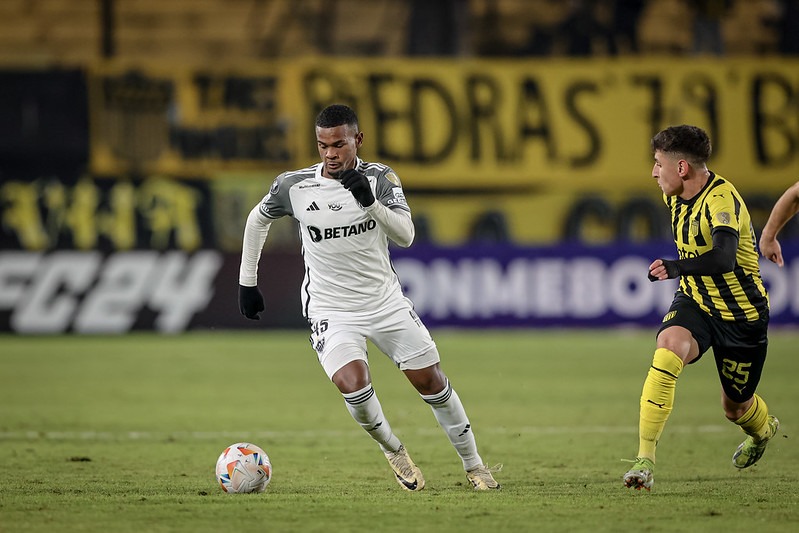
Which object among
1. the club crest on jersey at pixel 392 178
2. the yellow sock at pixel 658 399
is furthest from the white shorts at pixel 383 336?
the yellow sock at pixel 658 399

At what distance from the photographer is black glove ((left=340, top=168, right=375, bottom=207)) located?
6879 mm

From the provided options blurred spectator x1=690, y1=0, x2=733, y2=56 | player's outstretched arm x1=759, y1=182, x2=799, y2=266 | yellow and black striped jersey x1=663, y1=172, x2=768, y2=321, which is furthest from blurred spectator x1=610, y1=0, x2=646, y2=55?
yellow and black striped jersey x1=663, y1=172, x2=768, y2=321

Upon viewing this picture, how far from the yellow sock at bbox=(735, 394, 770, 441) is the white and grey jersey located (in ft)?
7.37

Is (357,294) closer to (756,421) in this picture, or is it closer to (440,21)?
(756,421)

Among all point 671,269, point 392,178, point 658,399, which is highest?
point 392,178

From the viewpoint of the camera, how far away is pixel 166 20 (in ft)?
82.8

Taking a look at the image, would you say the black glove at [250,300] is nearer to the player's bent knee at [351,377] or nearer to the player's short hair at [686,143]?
the player's bent knee at [351,377]

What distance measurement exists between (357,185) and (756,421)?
2936mm

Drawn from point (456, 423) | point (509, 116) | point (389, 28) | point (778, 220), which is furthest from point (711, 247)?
point (389, 28)

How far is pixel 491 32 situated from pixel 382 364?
9616 millimetres

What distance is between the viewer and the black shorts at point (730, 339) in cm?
741

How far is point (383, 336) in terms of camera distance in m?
7.49

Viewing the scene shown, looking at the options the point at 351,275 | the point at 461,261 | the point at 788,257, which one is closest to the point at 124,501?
the point at 351,275

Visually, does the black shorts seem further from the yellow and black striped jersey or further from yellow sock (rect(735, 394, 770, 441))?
yellow sock (rect(735, 394, 770, 441))
